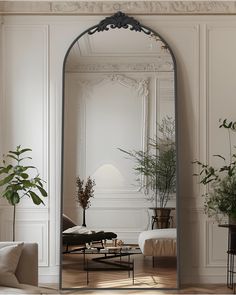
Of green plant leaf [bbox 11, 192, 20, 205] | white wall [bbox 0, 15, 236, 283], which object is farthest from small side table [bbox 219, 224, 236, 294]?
green plant leaf [bbox 11, 192, 20, 205]

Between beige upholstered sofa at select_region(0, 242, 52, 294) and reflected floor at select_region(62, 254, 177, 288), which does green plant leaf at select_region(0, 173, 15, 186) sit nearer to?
reflected floor at select_region(62, 254, 177, 288)

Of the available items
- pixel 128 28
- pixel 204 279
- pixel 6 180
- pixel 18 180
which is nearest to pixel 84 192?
pixel 18 180

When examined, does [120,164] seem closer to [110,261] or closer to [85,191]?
[85,191]

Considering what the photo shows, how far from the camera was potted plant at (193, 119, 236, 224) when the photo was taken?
5.40 metres

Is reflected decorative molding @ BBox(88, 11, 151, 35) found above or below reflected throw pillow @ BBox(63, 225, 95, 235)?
above

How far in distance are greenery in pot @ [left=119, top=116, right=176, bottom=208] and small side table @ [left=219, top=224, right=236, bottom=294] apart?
657mm

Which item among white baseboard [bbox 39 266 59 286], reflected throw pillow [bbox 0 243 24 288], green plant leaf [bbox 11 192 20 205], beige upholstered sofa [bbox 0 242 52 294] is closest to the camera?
reflected throw pillow [bbox 0 243 24 288]

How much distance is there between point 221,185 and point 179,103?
0.96 metres

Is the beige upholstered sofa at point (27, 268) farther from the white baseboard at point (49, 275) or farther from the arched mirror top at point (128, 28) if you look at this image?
the arched mirror top at point (128, 28)

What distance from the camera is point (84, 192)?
18.1 feet

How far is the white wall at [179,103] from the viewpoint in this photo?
5754 millimetres

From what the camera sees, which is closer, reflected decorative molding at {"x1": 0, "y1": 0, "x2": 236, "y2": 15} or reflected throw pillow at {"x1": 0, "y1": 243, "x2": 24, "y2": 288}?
reflected throw pillow at {"x1": 0, "y1": 243, "x2": 24, "y2": 288}

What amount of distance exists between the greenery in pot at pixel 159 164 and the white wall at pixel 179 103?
7.3 inches

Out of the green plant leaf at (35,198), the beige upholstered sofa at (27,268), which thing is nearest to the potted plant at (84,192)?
the green plant leaf at (35,198)
